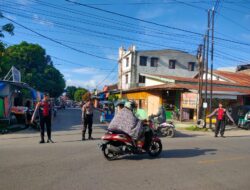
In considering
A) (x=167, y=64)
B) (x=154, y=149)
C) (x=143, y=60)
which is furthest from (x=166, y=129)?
(x=167, y=64)

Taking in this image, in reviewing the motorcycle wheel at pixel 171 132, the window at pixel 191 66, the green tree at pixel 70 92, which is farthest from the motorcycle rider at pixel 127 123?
the green tree at pixel 70 92

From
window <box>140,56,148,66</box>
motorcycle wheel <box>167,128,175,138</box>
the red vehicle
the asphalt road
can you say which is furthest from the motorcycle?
window <box>140,56,148,66</box>

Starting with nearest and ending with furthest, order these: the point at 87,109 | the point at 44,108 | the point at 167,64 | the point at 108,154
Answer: the point at 108,154, the point at 44,108, the point at 87,109, the point at 167,64

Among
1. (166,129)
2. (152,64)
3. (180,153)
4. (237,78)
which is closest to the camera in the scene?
(180,153)

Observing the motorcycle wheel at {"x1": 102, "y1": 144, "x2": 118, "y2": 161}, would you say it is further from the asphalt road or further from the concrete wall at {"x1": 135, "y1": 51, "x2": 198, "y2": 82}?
the concrete wall at {"x1": 135, "y1": 51, "x2": 198, "y2": 82}

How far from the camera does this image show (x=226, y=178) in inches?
245

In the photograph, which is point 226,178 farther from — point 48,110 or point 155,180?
point 48,110

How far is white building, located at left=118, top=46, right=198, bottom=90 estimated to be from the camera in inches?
1801

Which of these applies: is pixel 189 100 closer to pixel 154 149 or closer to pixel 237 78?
pixel 237 78

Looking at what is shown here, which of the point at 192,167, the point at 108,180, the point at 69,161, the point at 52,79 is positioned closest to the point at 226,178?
the point at 192,167

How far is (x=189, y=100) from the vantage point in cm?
2442

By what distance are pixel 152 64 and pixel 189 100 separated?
23.1 metres

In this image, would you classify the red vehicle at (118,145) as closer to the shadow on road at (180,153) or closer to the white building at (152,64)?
the shadow on road at (180,153)

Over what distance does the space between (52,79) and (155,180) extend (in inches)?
2042
